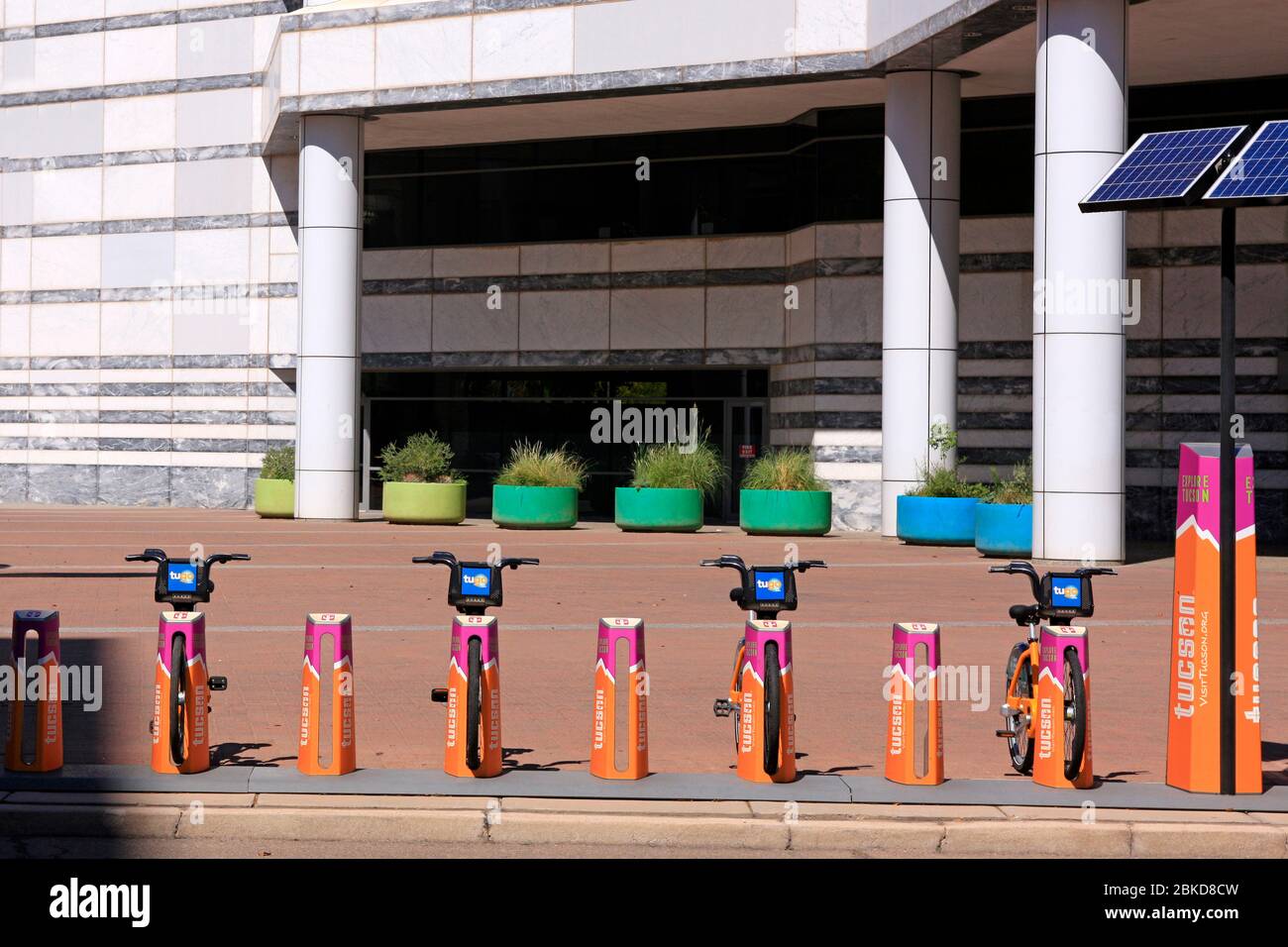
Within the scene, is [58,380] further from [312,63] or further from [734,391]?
[734,391]

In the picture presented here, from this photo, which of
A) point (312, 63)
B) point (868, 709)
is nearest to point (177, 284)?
point (312, 63)

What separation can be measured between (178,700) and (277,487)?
22785 mm

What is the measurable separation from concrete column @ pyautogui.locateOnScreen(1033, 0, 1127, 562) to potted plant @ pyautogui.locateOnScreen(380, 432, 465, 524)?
11354 mm

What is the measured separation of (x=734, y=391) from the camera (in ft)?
104

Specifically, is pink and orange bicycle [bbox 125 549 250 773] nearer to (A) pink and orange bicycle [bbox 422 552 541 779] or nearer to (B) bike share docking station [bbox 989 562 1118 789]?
(A) pink and orange bicycle [bbox 422 552 541 779]

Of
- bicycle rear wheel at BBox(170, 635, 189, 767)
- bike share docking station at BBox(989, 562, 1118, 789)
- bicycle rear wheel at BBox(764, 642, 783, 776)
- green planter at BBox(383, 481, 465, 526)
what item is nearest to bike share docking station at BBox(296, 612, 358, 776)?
bicycle rear wheel at BBox(170, 635, 189, 767)

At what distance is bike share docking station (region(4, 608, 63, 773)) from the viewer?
8.09 m

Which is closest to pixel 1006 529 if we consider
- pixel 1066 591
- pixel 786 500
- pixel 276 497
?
pixel 786 500

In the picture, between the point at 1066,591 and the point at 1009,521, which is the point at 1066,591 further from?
the point at 1009,521

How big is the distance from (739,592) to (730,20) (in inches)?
751

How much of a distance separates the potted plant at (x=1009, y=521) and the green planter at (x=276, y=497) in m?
13.4
